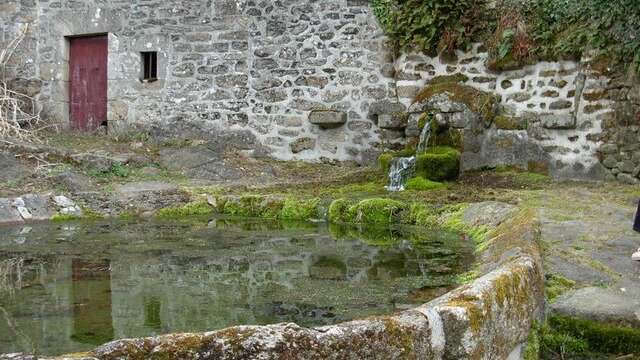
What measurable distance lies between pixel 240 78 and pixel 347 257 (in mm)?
6156

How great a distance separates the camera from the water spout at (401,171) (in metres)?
7.96

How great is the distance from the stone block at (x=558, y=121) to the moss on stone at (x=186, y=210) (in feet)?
13.8

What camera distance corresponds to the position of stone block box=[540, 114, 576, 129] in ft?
26.4

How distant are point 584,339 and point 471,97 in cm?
587

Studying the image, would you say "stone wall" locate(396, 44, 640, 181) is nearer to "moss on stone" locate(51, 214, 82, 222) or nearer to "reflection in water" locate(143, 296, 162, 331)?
"moss on stone" locate(51, 214, 82, 222)

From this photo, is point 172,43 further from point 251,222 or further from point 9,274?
point 9,274

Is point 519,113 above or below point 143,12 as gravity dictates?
below

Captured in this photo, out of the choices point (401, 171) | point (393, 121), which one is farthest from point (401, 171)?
point (393, 121)

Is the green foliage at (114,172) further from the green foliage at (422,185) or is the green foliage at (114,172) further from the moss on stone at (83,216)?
the green foliage at (422,185)

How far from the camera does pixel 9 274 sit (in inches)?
167

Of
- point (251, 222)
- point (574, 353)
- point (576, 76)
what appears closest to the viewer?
point (574, 353)

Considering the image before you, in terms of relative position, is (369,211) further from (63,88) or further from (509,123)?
(63,88)

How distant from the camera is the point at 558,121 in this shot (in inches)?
319

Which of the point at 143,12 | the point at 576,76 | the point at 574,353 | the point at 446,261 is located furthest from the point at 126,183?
the point at 574,353
